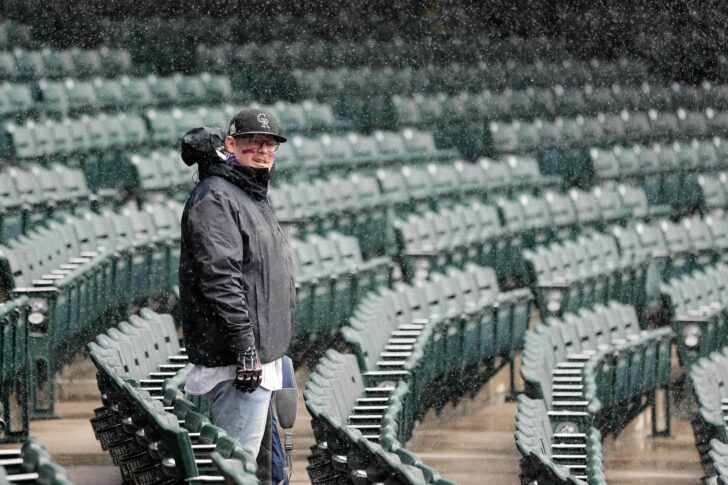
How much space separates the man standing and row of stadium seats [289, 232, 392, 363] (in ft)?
7.60

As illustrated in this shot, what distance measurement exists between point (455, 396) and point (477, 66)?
6.82 m

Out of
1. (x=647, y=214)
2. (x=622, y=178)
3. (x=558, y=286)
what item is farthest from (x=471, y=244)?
(x=622, y=178)

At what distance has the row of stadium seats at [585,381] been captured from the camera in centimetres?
373

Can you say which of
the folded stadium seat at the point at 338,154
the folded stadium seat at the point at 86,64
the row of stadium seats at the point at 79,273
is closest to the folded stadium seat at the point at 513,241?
the folded stadium seat at the point at 338,154

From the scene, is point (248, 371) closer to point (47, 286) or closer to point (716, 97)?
point (47, 286)

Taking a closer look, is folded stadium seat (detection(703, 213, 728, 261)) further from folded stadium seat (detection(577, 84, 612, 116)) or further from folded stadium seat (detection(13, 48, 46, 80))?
folded stadium seat (detection(13, 48, 46, 80))

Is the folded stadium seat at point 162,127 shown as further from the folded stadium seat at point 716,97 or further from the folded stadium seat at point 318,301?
the folded stadium seat at point 716,97

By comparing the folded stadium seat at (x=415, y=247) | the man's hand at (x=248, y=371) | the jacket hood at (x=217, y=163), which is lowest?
the folded stadium seat at (x=415, y=247)

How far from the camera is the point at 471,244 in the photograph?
6.82 meters

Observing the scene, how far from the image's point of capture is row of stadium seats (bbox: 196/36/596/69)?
11.0 metres

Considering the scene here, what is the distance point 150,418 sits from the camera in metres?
2.85

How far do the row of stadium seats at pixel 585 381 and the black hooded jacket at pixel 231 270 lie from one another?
69cm

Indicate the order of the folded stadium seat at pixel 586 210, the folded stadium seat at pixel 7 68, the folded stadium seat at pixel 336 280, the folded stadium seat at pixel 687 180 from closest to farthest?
the folded stadium seat at pixel 336 280 → the folded stadium seat at pixel 586 210 → the folded stadium seat at pixel 687 180 → the folded stadium seat at pixel 7 68

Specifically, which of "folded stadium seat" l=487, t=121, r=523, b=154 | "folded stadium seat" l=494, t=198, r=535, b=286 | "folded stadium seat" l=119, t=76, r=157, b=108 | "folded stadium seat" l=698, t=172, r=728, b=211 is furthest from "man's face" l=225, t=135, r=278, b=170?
"folded stadium seat" l=487, t=121, r=523, b=154
